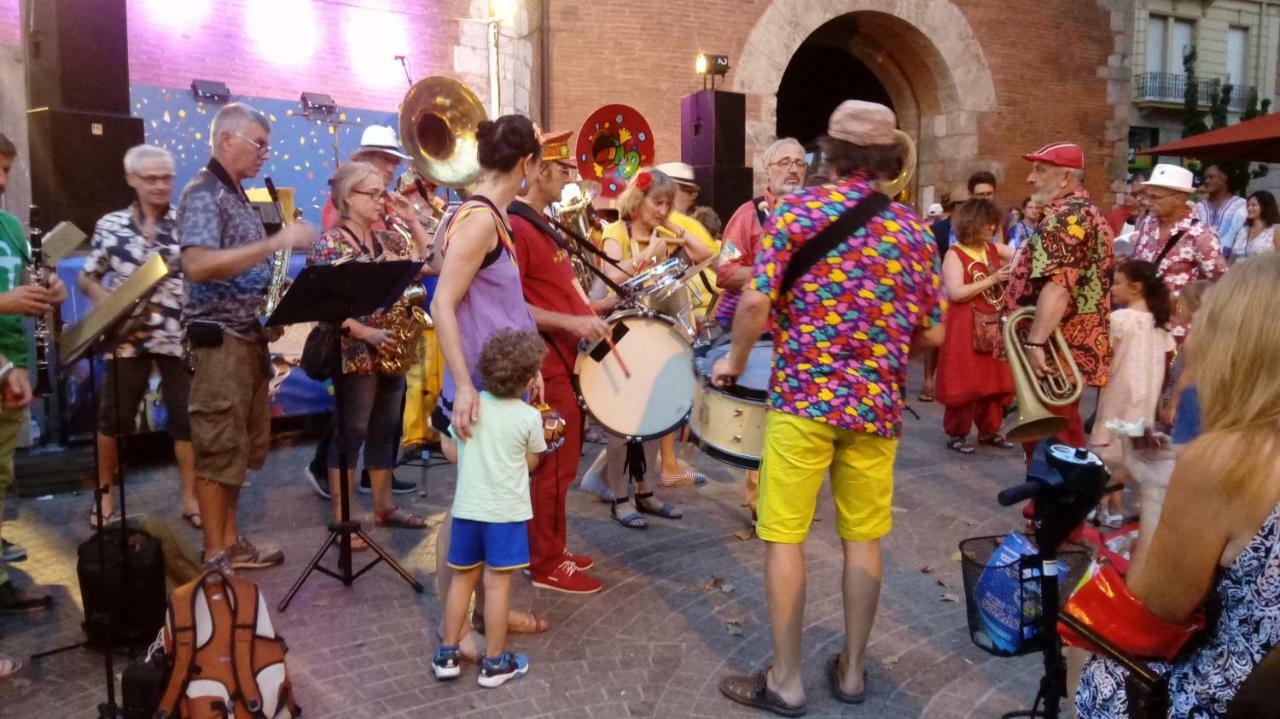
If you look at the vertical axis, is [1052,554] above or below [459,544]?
above

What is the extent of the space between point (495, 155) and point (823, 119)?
1717cm

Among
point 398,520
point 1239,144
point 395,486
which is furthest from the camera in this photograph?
point 1239,144

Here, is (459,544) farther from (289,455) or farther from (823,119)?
(823,119)

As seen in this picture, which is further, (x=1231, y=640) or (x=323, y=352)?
(x=323, y=352)

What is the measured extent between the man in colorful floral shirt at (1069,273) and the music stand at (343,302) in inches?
122

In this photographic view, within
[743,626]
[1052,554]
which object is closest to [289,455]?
[743,626]

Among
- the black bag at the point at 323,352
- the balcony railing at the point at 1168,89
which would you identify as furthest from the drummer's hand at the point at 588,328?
the balcony railing at the point at 1168,89

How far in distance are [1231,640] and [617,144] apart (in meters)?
8.98

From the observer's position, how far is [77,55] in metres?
6.53

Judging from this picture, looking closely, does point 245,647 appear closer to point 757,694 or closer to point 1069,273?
point 757,694

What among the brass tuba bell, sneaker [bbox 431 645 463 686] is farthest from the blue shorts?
the brass tuba bell

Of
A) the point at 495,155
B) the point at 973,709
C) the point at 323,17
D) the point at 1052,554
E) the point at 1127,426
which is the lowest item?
the point at 973,709

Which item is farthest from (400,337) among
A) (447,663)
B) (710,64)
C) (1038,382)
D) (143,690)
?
(710,64)

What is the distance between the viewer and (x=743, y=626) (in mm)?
3965
